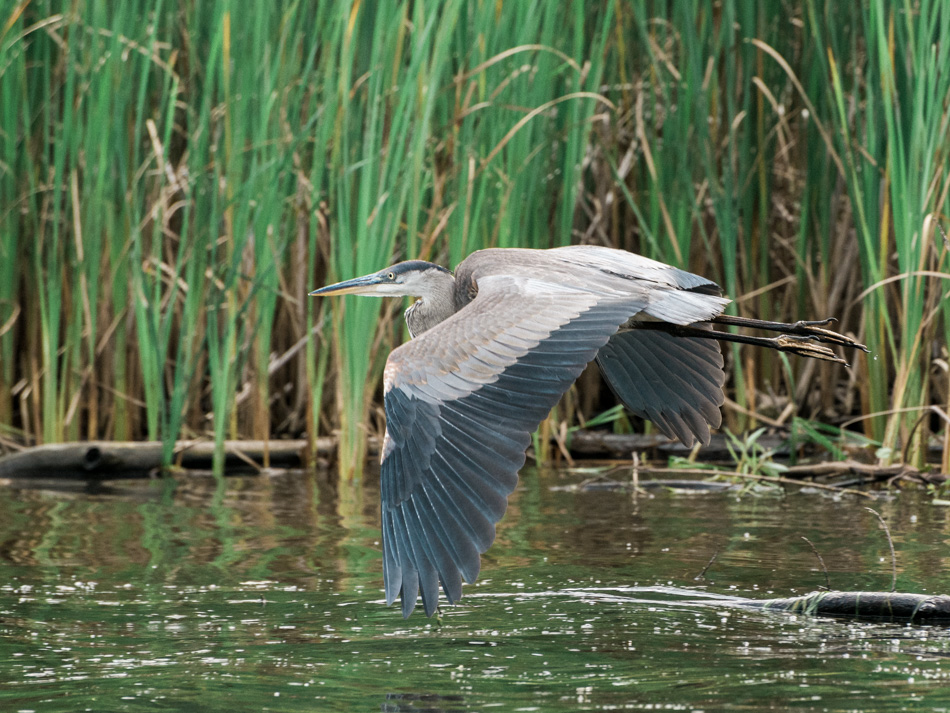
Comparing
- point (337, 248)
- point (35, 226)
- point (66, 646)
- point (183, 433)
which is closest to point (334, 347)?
point (337, 248)

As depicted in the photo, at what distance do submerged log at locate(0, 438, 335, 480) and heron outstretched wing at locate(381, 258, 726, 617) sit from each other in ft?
10.0

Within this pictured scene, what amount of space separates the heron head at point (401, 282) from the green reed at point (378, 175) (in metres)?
0.99

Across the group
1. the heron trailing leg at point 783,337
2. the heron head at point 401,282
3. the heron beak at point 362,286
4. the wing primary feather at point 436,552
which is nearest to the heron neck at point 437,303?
the heron head at point 401,282

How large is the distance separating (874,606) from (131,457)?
3.76 m

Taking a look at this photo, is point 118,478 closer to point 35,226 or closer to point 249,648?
point 35,226

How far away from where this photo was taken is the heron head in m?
4.48

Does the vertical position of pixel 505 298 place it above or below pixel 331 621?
above

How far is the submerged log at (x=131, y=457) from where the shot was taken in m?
6.01

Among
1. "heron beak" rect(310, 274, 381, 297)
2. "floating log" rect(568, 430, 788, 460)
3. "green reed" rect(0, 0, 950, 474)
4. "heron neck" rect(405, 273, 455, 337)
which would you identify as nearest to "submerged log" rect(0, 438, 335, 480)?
"green reed" rect(0, 0, 950, 474)

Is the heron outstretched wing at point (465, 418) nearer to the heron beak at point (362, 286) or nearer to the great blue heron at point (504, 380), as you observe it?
the great blue heron at point (504, 380)

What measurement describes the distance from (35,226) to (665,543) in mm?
3154

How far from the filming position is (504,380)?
10.4ft

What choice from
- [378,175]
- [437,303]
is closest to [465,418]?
[437,303]

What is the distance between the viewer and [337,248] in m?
5.95
